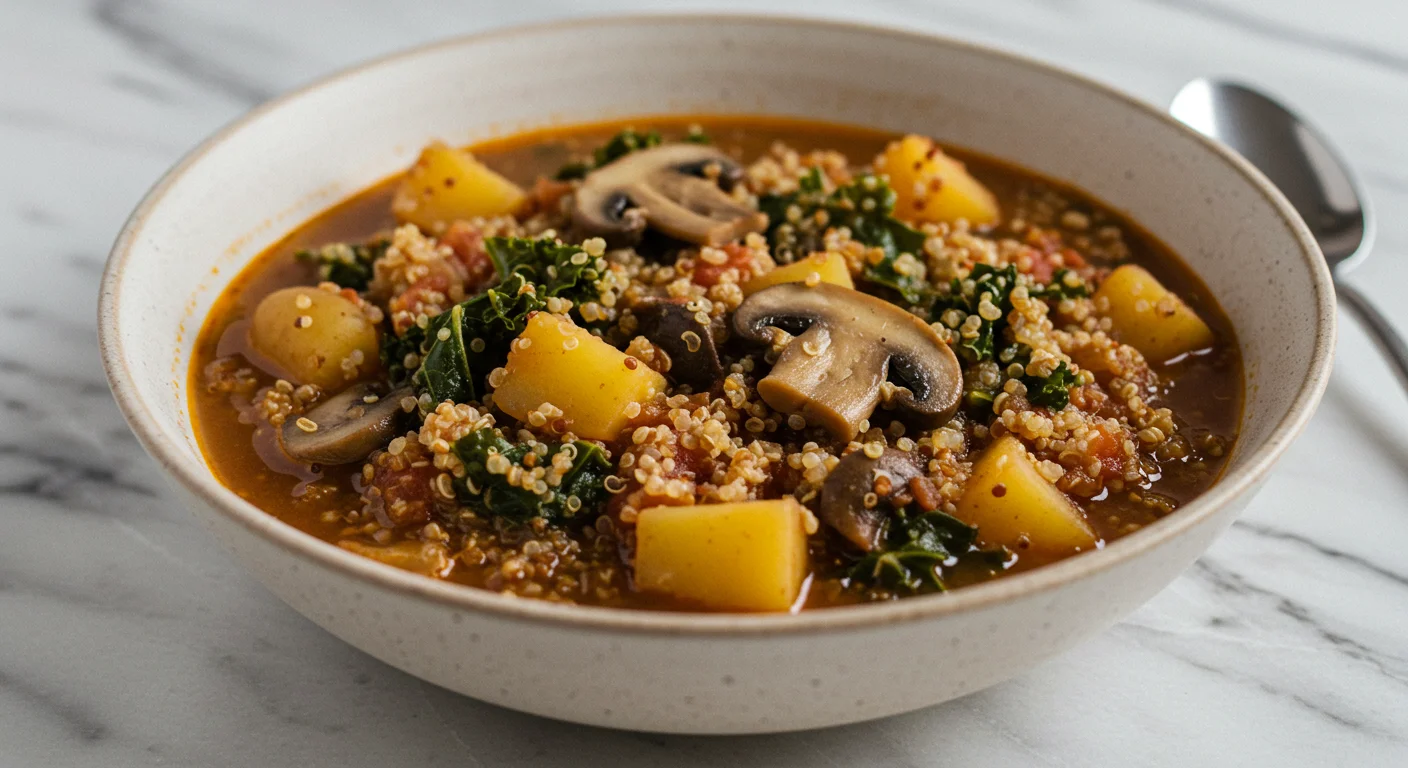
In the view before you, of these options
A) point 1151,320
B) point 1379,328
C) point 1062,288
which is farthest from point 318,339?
point 1379,328

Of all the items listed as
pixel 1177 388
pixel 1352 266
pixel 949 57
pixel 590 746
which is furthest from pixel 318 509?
pixel 1352 266

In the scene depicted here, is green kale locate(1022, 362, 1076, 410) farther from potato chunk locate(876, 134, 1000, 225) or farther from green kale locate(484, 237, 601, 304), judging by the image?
green kale locate(484, 237, 601, 304)

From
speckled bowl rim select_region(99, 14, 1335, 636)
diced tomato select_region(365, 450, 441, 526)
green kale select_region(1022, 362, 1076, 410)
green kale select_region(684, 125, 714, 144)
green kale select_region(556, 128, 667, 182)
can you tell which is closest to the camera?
speckled bowl rim select_region(99, 14, 1335, 636)

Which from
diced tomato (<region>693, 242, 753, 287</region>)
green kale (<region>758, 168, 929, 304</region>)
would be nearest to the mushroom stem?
diced tomato (<region>693, 242, 753, 287</region>)

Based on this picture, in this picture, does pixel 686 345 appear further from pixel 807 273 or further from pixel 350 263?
pixel 350 263

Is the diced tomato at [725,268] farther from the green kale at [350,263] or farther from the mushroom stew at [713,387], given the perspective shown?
the green kale at [350,263]
